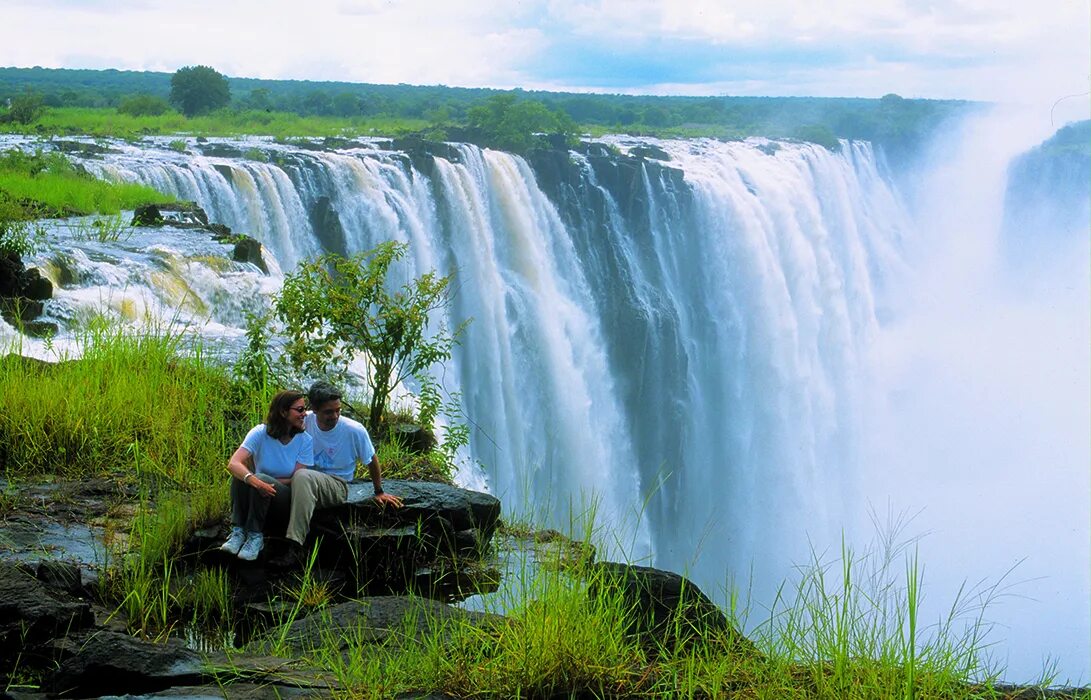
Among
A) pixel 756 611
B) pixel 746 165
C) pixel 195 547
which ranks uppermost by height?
pixel 746 165

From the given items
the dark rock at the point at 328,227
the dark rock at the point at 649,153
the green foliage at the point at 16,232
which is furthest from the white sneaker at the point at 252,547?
the dark rock at the point at 649,153

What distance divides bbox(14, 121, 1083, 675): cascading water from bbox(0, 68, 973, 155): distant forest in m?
6.57

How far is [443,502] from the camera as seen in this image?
6.16 meters

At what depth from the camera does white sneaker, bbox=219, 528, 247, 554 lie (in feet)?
18.3

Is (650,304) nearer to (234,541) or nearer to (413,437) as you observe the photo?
(413,437)

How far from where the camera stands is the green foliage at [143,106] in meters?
32.7

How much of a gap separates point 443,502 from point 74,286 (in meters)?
6.70

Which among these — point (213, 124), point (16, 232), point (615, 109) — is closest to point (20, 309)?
point (16, 232)

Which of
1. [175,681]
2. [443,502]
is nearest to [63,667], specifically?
[175,681]

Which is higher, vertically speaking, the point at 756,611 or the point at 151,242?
the point at 151,242

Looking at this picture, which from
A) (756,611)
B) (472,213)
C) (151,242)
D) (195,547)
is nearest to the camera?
(195,547)

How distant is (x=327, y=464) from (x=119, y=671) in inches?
87.6

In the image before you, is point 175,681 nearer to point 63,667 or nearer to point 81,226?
point 63,667

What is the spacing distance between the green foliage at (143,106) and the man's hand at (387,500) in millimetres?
28635
